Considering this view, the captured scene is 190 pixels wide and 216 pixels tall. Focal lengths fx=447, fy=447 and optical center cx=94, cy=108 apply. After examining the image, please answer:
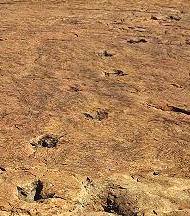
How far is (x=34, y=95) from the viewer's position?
10.2m

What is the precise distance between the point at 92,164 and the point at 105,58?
4.83 meters

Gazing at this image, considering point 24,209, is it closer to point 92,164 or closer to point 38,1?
point 92,164

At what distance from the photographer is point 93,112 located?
9797 millimetres

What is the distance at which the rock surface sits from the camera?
7.48 metres

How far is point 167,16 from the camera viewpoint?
1564 centimetres

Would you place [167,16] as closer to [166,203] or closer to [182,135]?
[182,135]

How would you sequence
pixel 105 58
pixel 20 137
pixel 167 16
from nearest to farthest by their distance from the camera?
pixel 20 137, pixel 105 58, pixel 167 16

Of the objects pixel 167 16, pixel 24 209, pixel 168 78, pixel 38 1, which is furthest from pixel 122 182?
pixel 38 1

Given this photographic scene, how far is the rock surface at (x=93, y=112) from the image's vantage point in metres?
7.48

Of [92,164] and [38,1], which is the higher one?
[38,1]

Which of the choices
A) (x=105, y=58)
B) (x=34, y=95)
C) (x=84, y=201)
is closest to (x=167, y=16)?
(x=105, y=58)

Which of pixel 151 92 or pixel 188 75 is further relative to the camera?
pixel 188 75

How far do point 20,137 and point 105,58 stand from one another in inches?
173

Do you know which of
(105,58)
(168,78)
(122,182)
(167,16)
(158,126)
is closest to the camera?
(122,182)
